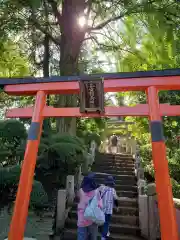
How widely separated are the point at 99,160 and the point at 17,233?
10.2 metres

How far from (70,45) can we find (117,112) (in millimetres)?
6412

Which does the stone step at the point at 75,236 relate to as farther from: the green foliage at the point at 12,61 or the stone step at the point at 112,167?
the green foliage at the point at 12,61

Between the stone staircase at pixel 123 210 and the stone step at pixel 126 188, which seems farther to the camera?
the stone step at pixel 126 188

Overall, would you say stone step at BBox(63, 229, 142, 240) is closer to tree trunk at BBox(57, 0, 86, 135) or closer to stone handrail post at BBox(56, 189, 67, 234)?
stone handrail post at BBox(56, 189, 67, 234)

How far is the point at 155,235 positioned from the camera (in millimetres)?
7648

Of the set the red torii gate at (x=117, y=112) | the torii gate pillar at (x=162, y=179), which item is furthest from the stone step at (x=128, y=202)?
the torii gate pillar at (x=162, y=179)

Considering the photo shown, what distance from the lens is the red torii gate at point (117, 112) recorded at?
14.8 ft

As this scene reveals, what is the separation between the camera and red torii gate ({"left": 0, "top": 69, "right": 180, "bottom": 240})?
452 centimetres

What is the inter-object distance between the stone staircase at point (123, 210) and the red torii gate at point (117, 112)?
305cm

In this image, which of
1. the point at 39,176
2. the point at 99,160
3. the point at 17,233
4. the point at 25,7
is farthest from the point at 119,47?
the point at 17,233

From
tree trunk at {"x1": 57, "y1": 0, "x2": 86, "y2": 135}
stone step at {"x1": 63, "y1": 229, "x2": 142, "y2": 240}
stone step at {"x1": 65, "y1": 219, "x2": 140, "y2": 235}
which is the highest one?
tree trunk at {"x1": 57, "y1": 0, "x2": 86, "y2": 135}

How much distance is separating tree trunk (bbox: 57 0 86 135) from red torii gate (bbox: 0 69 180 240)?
4.55m

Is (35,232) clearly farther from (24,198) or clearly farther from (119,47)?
(119,47)

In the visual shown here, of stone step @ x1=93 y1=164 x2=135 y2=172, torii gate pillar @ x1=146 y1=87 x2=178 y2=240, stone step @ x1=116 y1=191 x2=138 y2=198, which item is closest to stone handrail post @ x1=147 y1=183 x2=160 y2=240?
stone step @ x1=116 y1=191 x2=138 y2=198
